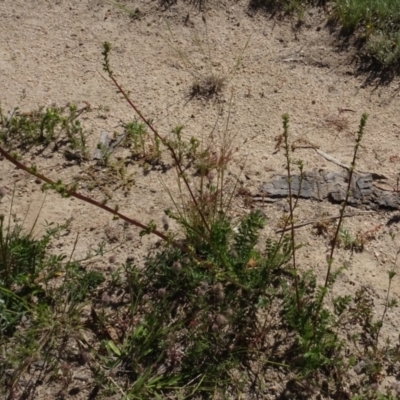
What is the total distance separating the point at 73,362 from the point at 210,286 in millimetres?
824

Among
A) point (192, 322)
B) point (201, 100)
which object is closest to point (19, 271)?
point (192, 322)

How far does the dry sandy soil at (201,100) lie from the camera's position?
3885mm

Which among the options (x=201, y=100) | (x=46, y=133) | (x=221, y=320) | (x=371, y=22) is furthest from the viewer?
(x=371, y=22)

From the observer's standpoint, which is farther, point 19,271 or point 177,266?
point 19,271

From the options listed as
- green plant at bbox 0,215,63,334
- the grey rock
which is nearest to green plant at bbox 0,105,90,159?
green plant at bbox 0,215,63,334

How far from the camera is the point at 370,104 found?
15.4 ft

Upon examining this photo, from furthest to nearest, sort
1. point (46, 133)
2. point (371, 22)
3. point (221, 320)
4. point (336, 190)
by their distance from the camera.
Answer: point (371, 22), point (46, 133), point (336, 190), point (221, 320)

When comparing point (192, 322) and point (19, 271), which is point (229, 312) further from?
point (19, 271)

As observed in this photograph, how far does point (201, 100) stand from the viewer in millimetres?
4707

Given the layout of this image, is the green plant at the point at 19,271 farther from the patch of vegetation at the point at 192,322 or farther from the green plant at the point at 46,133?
the green plant at the point at 46,133

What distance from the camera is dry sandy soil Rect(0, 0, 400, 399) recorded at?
3885 mm

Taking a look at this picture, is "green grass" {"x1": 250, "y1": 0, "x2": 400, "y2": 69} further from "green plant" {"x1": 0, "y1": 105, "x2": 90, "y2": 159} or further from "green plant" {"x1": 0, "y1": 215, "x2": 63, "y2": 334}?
"green plant" {"x1": 0, "y1": 215, "x2": 63, "y2": 334}

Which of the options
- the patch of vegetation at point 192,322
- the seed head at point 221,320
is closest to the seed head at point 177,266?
the patch of vegetation at point 192,322

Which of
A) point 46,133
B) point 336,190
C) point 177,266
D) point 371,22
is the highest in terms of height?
point 371,22
